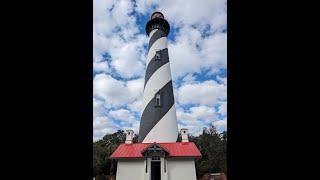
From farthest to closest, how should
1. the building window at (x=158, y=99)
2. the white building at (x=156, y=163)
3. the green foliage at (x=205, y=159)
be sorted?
the green foliage at (x=205, y=159) → the building window at (x=158, y=99) → the white building at (x=156, y=163)

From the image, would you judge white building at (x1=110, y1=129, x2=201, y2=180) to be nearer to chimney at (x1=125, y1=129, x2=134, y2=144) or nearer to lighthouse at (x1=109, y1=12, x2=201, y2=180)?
lighthouse at (x1=109, y1=12, x2=201, y2=180)

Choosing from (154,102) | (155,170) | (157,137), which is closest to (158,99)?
(154,102)

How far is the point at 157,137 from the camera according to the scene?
1387cm

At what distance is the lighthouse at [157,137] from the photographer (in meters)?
12.7

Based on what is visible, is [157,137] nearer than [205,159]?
Yes

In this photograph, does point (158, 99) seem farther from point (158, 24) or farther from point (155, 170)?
point (158, 24)

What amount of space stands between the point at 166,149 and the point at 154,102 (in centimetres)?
309

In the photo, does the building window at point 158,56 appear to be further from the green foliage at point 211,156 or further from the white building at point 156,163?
the green foliage at point 211,156

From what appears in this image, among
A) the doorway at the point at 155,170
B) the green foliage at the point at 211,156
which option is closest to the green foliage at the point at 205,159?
the green foliage at the point at 211,156

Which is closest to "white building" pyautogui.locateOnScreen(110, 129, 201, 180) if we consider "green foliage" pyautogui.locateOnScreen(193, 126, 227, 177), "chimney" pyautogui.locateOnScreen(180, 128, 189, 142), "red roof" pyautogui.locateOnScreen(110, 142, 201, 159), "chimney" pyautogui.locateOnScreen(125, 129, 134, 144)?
"red roof" pyautogui.locateOnScreen(110, 142, 201, 159)
